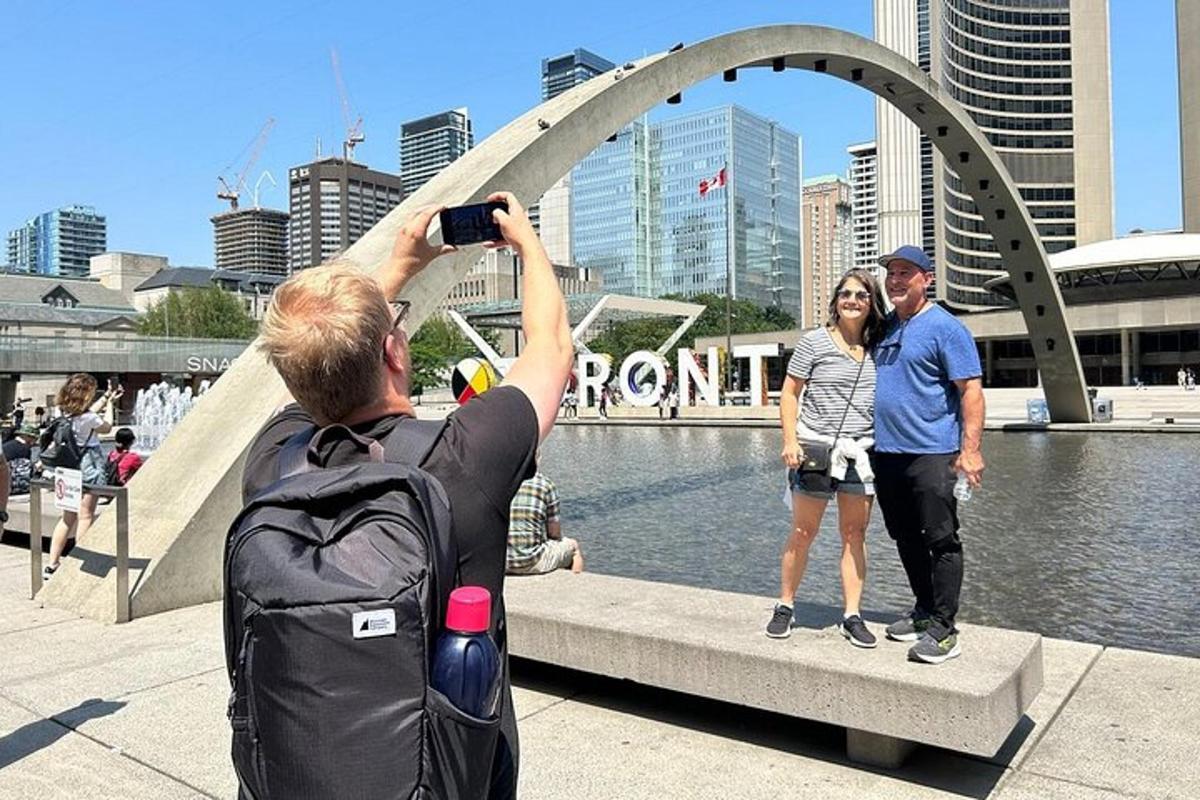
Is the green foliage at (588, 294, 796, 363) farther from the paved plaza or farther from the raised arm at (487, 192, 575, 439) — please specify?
the raised arm at (487, 192, 575, 439)

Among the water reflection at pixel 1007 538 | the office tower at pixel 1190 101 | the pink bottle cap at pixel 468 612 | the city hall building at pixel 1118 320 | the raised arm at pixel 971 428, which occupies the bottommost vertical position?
the water reflection at pixel 1007 538

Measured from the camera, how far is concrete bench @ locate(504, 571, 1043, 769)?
3.15 meters

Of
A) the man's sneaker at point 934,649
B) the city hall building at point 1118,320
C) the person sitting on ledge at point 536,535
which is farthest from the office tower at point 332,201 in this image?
the man's sneaker at point 934,649

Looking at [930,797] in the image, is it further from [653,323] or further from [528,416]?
[653,323]

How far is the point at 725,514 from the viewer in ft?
37.2

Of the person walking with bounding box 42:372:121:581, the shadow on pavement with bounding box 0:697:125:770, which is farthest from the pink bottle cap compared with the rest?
the person walking with bounding box 42:372:121:581

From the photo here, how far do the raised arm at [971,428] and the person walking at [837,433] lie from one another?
1.20 feet

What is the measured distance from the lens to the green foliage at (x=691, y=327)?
90.5 metres

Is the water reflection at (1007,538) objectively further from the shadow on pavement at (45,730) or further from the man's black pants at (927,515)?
the shadow on pavement at (45,730)

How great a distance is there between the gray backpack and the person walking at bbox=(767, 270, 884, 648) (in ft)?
8.76

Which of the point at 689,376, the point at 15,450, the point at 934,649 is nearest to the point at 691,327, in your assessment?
the point at 689,376

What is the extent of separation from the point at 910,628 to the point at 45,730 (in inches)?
143

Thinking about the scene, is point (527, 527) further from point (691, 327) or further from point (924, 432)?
point (691, 327)

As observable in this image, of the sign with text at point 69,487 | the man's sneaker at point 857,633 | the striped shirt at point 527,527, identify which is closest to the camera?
the man's sneaker at point 857,633
